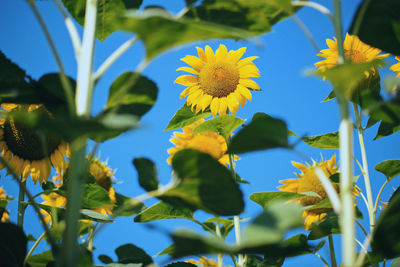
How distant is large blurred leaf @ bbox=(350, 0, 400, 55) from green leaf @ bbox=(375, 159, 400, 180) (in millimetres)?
806

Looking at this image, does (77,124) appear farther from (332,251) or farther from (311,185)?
(311,185)

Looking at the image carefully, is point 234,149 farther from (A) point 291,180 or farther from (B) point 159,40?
(A) point 291,180

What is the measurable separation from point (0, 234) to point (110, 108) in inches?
14.8

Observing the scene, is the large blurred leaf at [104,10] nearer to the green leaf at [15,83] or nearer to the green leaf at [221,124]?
the green leaf at [15,83]

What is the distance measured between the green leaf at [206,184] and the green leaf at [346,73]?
0.25m

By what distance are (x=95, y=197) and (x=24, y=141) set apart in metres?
0.88

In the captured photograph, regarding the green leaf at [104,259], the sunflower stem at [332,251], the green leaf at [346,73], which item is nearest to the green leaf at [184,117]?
the green leaf at [104,259]

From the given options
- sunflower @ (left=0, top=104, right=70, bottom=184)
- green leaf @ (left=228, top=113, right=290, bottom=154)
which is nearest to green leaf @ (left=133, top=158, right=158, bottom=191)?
green leaf @ (left=228, top=113, right=290, bottom=154)

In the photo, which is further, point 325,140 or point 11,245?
point 325,140

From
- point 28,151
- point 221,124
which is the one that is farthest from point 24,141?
point 221,124

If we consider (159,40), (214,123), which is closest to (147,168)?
(159,40)

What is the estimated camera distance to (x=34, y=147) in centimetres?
183

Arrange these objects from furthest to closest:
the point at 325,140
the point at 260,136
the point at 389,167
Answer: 1. the point at 325,140
2. the point at 389,167
3. the point at 260,136

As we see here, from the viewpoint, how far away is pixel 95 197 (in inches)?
44.6
